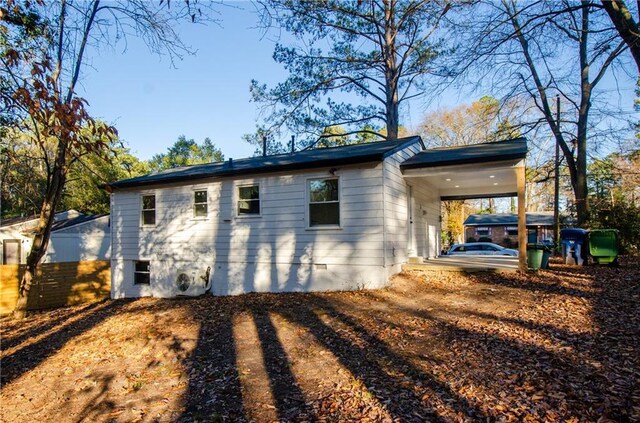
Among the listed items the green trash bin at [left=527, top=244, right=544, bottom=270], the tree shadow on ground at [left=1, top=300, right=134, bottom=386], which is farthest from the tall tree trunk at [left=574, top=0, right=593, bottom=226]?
the tree shadow on ground at [left=1, top=300, right=134, bottom=386]

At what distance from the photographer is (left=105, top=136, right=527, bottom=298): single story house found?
30.7 ft

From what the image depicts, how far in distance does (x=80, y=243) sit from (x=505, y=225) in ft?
99.5

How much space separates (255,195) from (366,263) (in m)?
3.81

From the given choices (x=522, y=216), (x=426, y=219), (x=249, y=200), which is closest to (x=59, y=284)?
(x=249, y=200)

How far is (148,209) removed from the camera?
13.0 m

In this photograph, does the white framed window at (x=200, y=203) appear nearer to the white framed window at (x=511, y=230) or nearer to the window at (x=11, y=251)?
the window at (x=11, y=251)

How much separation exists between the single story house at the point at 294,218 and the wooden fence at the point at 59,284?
32.3 inches

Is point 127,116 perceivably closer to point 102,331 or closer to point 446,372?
point 102,331

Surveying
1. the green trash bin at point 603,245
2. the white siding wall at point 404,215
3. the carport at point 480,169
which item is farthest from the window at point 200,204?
the green trash bin at point 603,245

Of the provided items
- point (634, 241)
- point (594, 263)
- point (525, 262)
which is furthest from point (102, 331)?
point (634, 241)

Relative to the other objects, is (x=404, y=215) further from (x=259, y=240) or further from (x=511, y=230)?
(x=511, y=230)

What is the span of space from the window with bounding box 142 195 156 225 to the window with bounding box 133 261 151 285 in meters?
1.47

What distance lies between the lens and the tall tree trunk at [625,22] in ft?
21.5

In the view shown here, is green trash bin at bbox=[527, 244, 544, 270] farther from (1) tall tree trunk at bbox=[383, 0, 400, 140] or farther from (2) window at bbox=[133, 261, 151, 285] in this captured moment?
(2) window at bbox=[133, 261, 151, 285]
